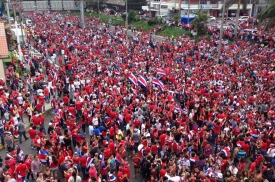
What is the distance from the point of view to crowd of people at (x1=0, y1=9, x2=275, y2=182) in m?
10.2

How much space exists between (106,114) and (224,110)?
5.79m

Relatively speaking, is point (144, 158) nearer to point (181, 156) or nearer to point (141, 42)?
point (181, 156)

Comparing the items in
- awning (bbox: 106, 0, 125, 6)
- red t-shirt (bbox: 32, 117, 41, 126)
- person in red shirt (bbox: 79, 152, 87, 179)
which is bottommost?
person in red shirt (bbox: 79, 152, 87, 179)

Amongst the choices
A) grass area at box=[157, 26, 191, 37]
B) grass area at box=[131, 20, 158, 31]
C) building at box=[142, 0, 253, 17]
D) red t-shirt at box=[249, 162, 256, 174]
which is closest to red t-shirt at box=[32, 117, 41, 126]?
red t-shirt at box=[249, 162, 256, 174]

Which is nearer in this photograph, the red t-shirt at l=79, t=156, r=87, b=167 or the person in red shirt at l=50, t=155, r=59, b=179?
the person in red shirt at l=50, t=155, r=59, b=179

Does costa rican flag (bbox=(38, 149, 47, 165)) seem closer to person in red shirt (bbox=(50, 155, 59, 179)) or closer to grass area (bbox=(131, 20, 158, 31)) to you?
person in red shirt (bbox=(50, 155, 59, 179))

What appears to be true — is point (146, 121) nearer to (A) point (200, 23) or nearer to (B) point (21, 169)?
(B) point (21, 169)

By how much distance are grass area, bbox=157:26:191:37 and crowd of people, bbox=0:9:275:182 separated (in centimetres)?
1521

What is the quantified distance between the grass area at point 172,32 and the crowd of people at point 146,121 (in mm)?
15214

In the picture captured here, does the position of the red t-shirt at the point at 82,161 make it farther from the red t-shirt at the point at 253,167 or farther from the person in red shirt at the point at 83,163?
the red t-shirt at the point at 253,167

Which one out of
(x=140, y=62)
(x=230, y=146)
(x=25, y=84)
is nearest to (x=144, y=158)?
(x=230, y=146)

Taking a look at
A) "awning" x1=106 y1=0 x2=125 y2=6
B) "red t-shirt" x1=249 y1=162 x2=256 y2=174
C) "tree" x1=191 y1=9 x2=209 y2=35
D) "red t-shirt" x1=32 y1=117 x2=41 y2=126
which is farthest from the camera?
"awning" x1=106 y1=0 x2=125 y2=6

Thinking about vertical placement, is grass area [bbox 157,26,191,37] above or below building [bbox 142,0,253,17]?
below

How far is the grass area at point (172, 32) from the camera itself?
40.7 metres
